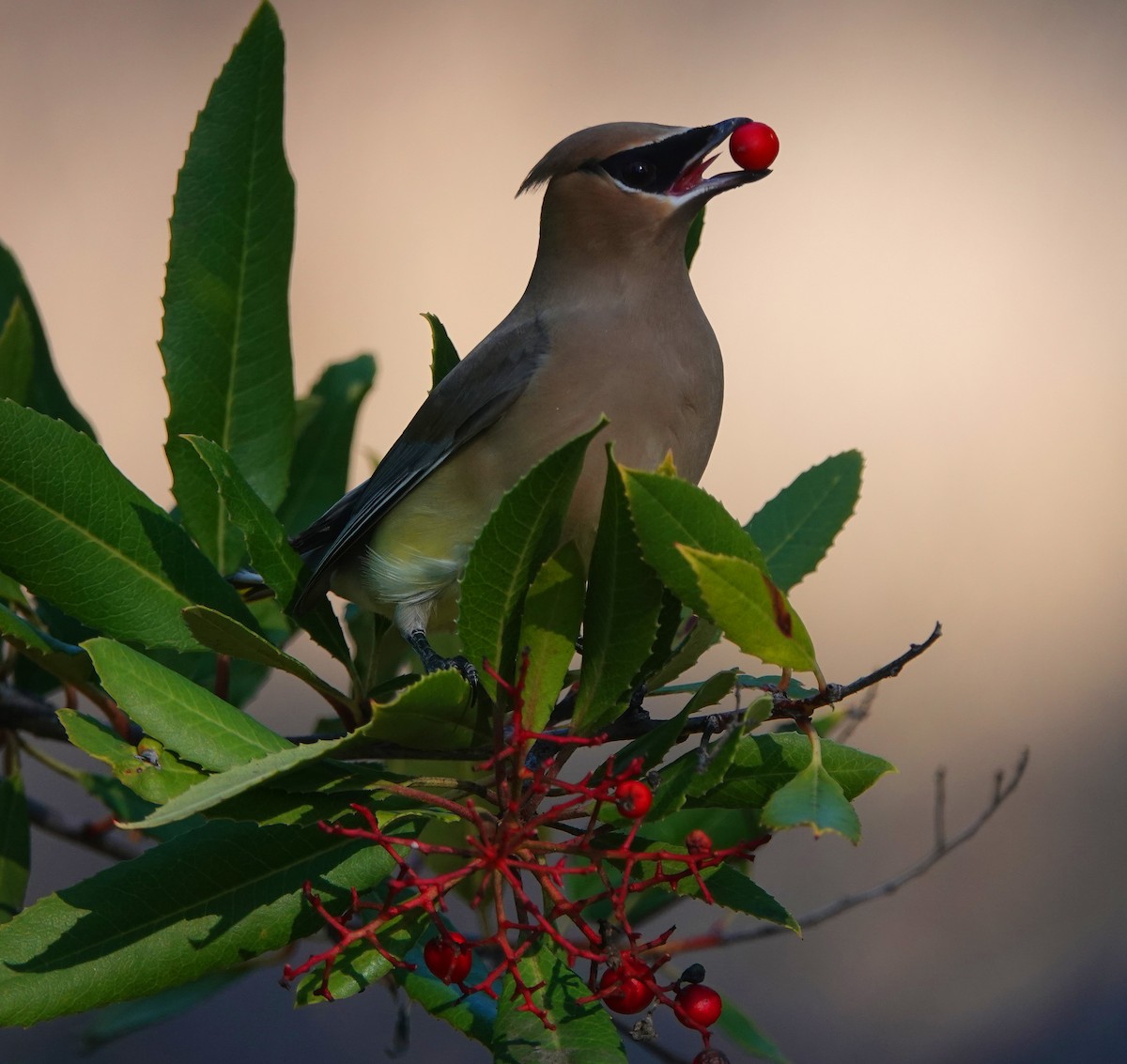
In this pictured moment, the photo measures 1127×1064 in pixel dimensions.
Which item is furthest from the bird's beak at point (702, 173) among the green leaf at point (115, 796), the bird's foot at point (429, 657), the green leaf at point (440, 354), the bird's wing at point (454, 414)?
the green leaf at point (115, 796)

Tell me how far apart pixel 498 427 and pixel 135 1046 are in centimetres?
291

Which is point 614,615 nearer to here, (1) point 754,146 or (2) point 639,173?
(1) point 754,146

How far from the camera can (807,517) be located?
6.82 feet

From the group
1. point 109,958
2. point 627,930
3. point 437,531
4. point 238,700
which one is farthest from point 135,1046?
point 627,930

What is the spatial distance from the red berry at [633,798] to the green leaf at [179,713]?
1.23 ft

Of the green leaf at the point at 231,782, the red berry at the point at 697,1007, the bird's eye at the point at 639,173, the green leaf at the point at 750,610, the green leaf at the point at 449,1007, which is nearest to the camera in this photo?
the green leaf at the point at 231,782

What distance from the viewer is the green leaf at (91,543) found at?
165 centimetres

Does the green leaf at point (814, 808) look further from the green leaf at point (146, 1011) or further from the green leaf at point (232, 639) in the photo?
the green leaf at point (146, 1011)

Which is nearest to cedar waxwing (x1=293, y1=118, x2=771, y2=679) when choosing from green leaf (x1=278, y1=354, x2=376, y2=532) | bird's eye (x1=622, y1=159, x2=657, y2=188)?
bird's eye (x1=622, y1=159, x2=657, y2=188)

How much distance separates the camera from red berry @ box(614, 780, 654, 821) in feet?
4.62

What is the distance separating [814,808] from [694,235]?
4.15ft

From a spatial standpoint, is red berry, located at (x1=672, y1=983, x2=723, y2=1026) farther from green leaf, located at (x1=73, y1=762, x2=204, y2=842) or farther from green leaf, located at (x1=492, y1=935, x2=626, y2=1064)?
green leaf, located at (x1=73, y1=762, x2=204, y2=842)

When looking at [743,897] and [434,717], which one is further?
[743,897]

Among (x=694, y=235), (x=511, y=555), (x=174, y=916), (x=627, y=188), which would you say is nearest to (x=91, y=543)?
(x=174, y=916)
